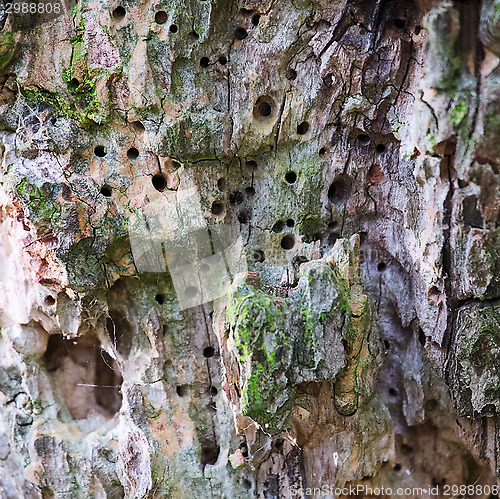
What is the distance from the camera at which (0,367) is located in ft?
7.59

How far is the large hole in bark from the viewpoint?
7.43 ft

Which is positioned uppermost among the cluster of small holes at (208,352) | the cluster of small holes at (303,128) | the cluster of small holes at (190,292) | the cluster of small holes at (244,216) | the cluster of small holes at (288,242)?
the cluster of small holes at (303,128)

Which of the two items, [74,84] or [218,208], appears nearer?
[74,84]

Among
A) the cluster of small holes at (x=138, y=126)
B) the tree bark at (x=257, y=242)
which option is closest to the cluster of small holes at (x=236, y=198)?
the tree bark at (x=257, y=242)

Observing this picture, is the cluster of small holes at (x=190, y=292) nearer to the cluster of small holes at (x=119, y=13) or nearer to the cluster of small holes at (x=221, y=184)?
the cluster of small holes at (x=221, y=184)

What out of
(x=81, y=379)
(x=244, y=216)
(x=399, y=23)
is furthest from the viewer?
(x=81, y=379)

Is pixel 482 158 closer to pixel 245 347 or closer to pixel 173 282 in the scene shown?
pixel 245 347

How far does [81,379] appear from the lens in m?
2.28

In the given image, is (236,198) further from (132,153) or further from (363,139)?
(363,139)

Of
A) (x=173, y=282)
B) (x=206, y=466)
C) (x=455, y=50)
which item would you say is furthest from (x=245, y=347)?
(x=455, y=50)

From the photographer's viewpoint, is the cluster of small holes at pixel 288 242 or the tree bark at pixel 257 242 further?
the cluster of small holes at pixel 288 242

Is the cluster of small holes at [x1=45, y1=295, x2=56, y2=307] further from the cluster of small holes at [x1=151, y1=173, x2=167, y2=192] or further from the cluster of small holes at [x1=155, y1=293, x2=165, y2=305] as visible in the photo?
the cluster of small holes at [x1=151, y1=173, x2=167, y2=192]

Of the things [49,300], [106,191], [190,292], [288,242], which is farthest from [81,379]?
[288,242]

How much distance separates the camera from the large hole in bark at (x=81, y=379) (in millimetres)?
2264
